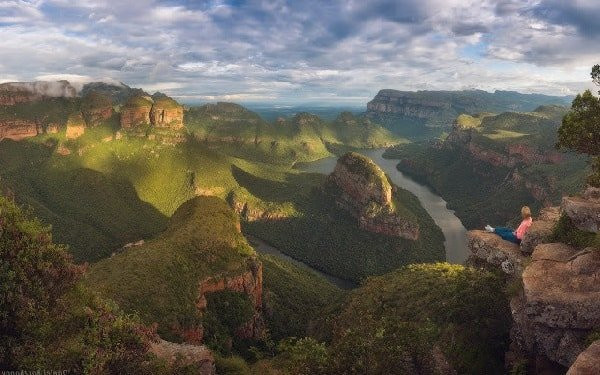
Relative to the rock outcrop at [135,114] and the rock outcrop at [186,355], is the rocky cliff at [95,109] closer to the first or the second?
the rock outcrop at [135,114]

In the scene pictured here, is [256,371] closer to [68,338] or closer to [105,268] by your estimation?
[68,338]

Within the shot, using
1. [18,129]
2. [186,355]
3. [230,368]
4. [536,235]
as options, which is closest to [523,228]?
[536,235]

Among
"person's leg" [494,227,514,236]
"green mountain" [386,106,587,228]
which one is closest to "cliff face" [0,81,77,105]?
"green mountain" [386,106,587,228]

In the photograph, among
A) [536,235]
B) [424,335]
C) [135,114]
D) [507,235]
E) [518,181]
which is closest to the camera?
[424,335]

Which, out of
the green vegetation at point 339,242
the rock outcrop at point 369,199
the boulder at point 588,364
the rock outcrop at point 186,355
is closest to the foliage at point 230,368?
the rock outcrop at point 186,355

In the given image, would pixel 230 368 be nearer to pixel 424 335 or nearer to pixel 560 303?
pixel 424 335

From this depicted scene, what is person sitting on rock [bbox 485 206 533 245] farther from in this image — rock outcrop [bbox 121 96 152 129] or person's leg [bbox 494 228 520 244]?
rock outcrop [bbox 121 96 152 129]
